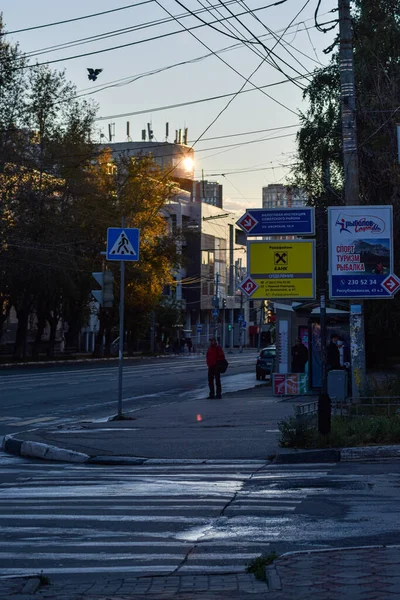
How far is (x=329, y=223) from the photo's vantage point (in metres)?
20.7

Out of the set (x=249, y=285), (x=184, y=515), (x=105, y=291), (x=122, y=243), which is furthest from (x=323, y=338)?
(x=105, y=291)

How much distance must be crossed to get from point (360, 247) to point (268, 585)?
14.7 meters

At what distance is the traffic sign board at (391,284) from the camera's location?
2105cm

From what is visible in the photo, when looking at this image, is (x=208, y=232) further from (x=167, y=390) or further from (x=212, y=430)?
(x=212, y=430)

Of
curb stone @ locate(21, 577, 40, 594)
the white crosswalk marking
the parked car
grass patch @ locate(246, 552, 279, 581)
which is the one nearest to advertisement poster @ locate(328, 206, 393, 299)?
the white crosswalk marking

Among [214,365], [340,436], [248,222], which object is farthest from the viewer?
[214,365]

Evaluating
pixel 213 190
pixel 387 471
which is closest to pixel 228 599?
pixel 387 471

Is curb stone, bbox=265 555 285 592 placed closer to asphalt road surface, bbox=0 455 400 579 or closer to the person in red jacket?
asphalt road surface, bbox=0 455 400 579

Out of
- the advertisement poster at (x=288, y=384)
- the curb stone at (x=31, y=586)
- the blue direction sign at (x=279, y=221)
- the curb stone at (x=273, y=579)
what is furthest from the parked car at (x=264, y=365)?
the curb stone at (x=31, y=586)

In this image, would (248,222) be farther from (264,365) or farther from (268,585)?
(264,365)

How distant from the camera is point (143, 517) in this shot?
980cm

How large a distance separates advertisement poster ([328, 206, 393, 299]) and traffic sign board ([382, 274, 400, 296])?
0.05 meters

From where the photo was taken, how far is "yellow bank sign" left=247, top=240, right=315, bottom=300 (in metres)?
23.4

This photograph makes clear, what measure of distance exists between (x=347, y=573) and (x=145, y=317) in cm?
7985
